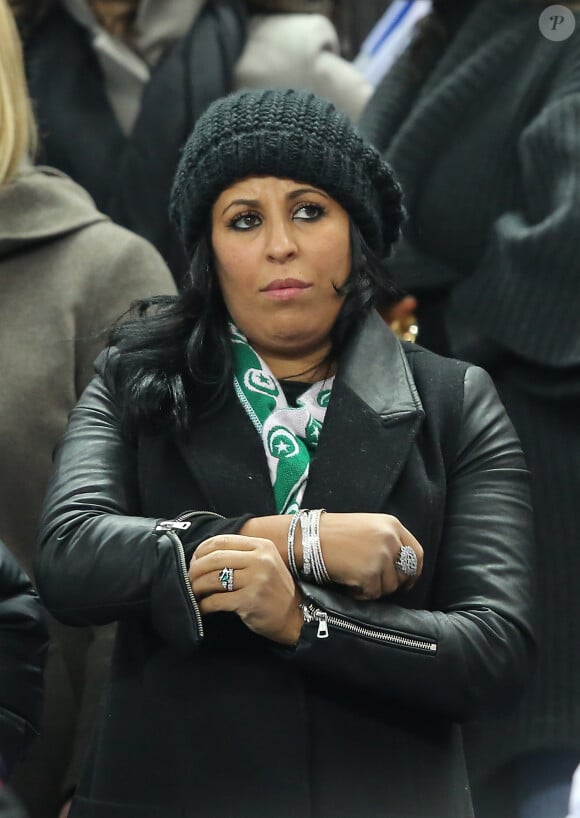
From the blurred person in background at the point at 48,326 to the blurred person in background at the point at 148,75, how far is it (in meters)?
0.34

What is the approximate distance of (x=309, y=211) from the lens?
239 centimetres

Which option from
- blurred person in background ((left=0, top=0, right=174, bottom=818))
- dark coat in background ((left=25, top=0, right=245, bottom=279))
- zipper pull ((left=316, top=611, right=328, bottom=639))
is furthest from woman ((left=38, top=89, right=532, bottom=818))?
dark coat in background ((left=25, top=0, right=245, bottom=279))

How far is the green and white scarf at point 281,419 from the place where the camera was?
2.28 m

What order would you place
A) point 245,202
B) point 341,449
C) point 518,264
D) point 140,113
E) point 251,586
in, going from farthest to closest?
point 140,113 < point 518,264 < point 245,202 < point 341,449 < point 251,586

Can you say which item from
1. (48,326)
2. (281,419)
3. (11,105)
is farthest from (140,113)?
(281,419)

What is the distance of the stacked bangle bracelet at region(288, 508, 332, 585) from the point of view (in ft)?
6.97

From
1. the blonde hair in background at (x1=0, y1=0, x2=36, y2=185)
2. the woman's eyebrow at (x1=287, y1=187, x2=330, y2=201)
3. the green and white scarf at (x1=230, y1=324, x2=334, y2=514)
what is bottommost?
the blonde hair in background at (x1=0, y1=0, x2=36, y2=185)

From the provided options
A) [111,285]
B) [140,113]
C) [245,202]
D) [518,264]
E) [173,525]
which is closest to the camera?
[173,525]

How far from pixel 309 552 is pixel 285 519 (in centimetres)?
6

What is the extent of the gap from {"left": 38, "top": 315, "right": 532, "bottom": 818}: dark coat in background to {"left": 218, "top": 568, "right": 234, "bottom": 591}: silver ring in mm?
53

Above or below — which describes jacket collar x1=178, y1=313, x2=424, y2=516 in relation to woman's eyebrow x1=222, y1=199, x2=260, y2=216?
below

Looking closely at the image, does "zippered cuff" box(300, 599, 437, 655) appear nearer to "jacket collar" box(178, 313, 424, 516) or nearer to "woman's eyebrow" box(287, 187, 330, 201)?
"jacket collar" box(178, 313, 424, 516)

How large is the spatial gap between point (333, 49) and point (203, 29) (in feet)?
1.08

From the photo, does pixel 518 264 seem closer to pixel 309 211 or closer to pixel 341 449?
pixel 309 211
